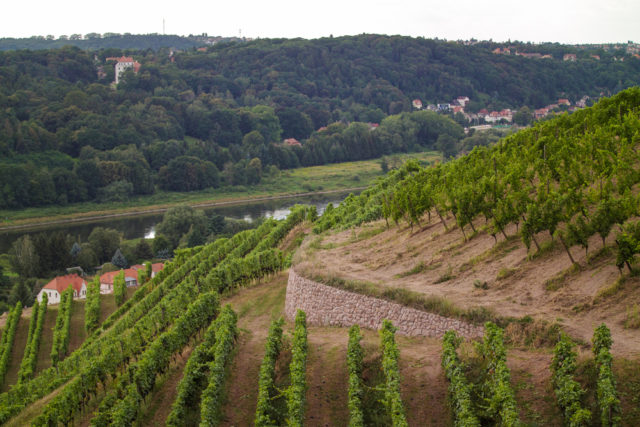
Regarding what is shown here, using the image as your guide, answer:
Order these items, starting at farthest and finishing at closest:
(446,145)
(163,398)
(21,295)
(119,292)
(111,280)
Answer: (446,145), (111,280), (21,295), (119,292), (163,398)

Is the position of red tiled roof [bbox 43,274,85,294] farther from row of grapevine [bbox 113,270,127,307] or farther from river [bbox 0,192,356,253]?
river [bbox 0,192,356,253]

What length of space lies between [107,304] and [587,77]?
172763 millimetres

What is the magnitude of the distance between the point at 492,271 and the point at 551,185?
5.91 m

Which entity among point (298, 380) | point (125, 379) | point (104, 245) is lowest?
point (104, 245)

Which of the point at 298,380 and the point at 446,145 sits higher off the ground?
the point at 298,380

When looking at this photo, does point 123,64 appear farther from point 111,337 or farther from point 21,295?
point 111,337

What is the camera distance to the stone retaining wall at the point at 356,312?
68.2 ft

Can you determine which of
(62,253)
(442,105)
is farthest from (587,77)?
(62,253)

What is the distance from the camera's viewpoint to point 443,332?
67.8 feet

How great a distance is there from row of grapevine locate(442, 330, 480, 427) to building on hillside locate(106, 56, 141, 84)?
161083 millimetres

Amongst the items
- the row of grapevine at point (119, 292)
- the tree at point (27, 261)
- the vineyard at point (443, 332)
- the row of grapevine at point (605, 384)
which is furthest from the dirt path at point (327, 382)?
the tree at point (27, 261)

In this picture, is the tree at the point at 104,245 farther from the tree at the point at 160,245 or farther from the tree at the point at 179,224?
the tree at the point at 179,224

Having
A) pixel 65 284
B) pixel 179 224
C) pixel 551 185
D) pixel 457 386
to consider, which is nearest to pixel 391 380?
pixel 457 386

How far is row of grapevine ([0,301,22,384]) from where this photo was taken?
36.4 m
